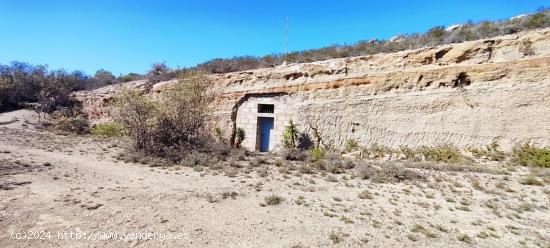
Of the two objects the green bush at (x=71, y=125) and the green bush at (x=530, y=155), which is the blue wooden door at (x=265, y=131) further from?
the green bush at (x=71, y=125)

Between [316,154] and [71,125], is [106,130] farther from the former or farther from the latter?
[316,154]

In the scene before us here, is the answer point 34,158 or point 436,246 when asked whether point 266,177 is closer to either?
point 436,246

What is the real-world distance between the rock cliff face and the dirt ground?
2259mm

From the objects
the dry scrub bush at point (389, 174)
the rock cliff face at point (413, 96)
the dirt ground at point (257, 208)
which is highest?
the rock cliff face at point (413, 96)

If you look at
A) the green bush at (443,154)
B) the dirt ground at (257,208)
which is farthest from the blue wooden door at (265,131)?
the green bush at (443,154)

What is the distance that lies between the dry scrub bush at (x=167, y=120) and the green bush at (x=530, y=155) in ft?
32.4

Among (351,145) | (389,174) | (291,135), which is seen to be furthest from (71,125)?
(389,174)

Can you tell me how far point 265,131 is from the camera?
15.1 m

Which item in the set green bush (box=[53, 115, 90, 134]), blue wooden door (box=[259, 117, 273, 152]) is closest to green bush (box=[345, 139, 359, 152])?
blue wooden door (box=[259, 117, 273, 152])

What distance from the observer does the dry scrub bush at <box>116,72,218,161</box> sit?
1175cm

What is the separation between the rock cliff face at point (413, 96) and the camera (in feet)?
→ 34.7

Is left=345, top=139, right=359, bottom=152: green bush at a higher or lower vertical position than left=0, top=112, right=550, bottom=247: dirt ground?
higher

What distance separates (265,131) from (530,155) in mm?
9385

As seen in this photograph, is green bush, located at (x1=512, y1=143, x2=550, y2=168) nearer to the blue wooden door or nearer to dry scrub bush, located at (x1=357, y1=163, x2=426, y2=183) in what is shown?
dry scrub bush, located at (x1=357, y1=163, x2=426, y2=183)
